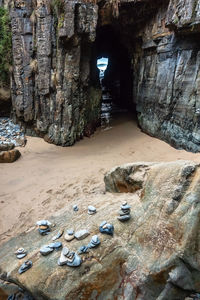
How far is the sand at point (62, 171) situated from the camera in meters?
3.63

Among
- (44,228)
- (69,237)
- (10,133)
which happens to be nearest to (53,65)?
(10,133)

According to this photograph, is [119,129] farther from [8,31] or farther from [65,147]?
[8,31]

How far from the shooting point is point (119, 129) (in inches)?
342

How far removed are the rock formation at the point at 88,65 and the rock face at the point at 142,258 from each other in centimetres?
390

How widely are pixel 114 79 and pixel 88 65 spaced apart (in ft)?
30.9

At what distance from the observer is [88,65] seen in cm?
746

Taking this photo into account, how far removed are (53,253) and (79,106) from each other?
245 inches

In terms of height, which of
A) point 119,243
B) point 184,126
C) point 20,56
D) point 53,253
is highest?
point 20,56

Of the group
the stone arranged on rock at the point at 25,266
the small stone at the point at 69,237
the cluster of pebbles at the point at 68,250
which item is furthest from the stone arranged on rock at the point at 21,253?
the small stone at the point at 69,237

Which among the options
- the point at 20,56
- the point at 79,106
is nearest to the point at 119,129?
the point at 79,106

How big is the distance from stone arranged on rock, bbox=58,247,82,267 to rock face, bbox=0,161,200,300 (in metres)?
0.05

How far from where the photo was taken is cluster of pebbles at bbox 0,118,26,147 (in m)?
7.34

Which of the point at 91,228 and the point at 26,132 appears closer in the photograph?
the point at 91,228

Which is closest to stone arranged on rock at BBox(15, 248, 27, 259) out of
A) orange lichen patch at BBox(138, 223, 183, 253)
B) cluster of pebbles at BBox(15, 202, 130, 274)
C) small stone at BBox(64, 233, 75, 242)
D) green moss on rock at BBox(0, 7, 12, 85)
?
cluster of pebbles at BBox(15, 202, 130, 274)
